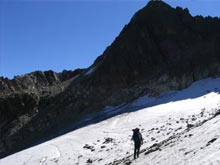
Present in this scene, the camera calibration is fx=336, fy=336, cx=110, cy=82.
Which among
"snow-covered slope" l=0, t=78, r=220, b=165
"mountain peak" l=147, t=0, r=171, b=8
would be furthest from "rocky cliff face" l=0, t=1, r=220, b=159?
"snow-covered slope" l=0, t=78, r=220, b=165

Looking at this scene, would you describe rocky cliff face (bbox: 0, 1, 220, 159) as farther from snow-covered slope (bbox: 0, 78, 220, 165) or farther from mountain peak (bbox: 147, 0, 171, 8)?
snow-covered slope (bbox: 0, 78, 220, 165)

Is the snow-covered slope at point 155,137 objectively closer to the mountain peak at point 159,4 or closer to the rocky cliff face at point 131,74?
the rocky cliff face at point 131,74

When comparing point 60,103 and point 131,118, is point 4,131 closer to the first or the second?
point 60,103

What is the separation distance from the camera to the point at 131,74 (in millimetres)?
59000

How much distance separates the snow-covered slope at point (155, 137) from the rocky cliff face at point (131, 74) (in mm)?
3571

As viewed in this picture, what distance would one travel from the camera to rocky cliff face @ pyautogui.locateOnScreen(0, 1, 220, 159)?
5338 centimetres

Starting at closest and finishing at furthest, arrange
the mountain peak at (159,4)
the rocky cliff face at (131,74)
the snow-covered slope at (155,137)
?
the snow-covered slope at (155,137), the rocky cliff face at (131,74), the mountain peak at (159,4)

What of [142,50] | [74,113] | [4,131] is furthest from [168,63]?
[4,131]

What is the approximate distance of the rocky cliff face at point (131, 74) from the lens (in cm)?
5338

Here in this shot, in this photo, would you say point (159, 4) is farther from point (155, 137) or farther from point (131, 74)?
point (155, 137)

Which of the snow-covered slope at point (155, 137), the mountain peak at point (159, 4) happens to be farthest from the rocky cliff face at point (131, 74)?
the snow-covered slope at point (155, 137)

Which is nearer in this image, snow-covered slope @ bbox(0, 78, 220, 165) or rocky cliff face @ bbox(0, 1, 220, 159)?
snow-covered slope @ bbox(0, 78, 220, 165)

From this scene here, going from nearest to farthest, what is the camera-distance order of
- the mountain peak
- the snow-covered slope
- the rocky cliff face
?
the snow-covered slope < the rocky cliff face < the mountain peak

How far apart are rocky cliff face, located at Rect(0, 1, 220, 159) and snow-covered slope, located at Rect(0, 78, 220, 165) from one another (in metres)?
3.57
